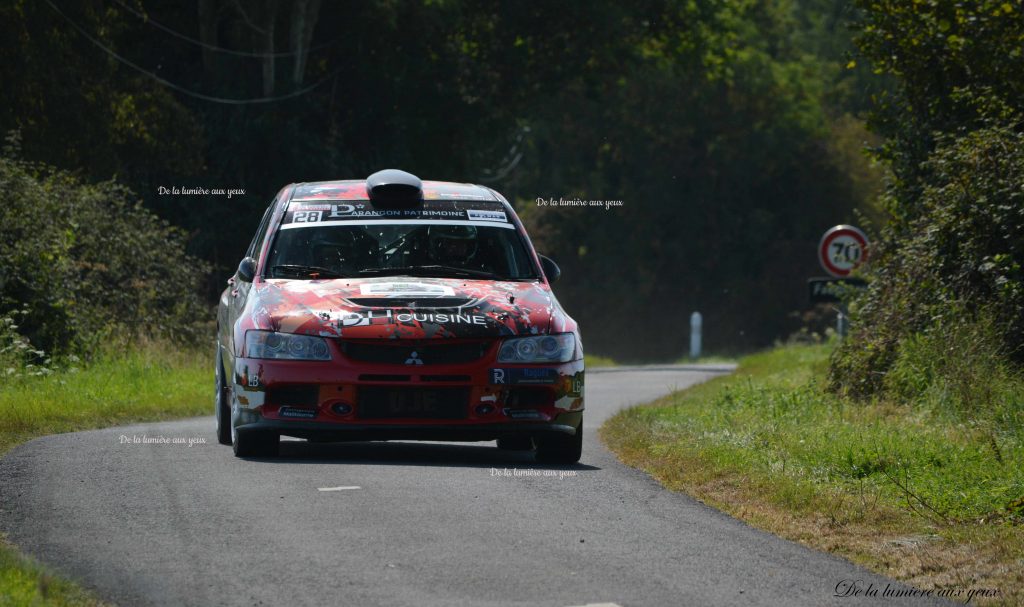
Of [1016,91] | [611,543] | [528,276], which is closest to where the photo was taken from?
[611,543]

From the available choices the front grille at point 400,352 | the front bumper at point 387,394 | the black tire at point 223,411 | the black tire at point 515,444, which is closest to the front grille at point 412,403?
the front bumper at point 387,394

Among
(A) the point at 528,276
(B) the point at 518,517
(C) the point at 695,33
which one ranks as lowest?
(B) the point at 518,517

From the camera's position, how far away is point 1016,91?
52.9 feet

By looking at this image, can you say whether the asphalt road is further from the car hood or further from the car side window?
the car side window

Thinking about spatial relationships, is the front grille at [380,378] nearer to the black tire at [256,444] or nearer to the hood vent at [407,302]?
Result: the hood vent at [407,302]

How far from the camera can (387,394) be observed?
33.2 feet

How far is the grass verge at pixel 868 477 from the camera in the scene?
7.51 meters

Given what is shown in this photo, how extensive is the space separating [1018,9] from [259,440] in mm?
9483

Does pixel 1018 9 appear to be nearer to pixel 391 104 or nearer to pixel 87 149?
pixel 87 149

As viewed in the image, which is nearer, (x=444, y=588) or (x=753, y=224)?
(x=444, y=588)

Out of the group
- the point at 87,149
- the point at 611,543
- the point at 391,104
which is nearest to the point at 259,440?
the point at 611,543

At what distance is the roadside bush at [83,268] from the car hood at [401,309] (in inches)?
352

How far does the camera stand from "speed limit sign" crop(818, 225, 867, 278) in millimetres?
22672

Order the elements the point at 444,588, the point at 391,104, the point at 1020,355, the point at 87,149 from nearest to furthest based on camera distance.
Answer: the point at 444,588 → the point at 1020,355 → the point at 87,149 → the point at 391,104
